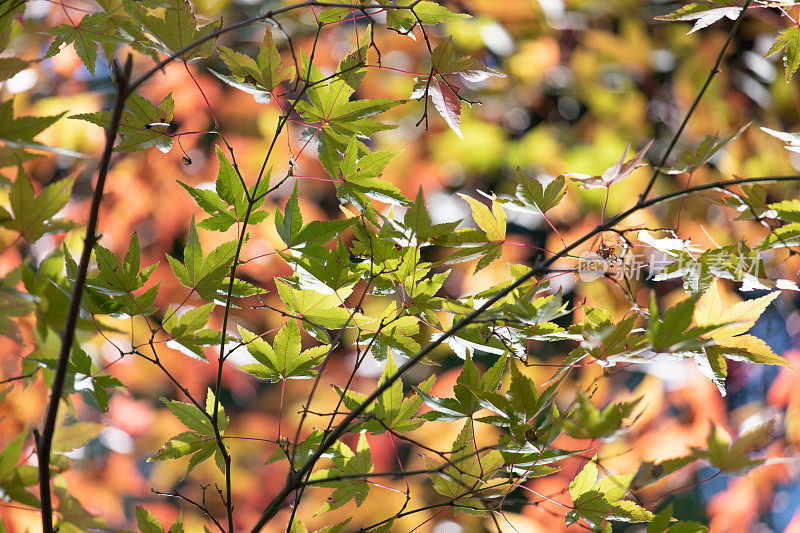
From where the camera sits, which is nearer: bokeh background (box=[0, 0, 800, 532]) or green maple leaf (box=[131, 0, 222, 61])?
green maple leaf (box=[131, 0, 222, 61])

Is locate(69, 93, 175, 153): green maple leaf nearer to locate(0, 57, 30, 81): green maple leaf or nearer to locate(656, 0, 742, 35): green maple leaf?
locate(0, 57, 30, 81): green maple leaf

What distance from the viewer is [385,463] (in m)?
1.27

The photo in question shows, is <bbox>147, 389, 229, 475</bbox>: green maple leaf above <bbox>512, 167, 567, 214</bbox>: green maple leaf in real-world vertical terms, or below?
below

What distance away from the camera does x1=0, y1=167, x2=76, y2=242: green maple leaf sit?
0.29m

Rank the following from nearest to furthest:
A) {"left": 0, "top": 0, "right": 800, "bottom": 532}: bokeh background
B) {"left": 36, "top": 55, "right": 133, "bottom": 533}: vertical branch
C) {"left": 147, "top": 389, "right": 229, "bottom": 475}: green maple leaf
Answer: {"left": 36, "top": 55, "right": 133, "bottom": 533}: vertical branch < {"left": 147, "top": 389, "right": 229, "bottom": 475}: green maple leaf < {"left": 0, "top": 0, "right": 800, "bottom": 532}: bokeh background

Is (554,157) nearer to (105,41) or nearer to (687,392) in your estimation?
(687,392)

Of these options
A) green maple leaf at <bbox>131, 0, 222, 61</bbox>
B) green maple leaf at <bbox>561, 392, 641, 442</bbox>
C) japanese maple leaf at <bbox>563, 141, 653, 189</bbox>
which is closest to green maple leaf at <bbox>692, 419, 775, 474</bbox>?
green maple leaf at <bbox>561, 392, 641, 442</bbox>

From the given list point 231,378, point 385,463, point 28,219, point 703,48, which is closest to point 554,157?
point 703,48

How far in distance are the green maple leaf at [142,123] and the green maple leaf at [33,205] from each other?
0.26 feet

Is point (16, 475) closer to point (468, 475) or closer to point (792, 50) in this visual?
point (468, 475)

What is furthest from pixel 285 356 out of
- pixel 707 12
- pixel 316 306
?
pixel 707 12

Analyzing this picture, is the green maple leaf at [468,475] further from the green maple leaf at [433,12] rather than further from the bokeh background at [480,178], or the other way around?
the bokeh background at [480,178]

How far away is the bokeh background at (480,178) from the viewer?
4.29 feet

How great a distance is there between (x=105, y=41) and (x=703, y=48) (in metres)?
1.53
